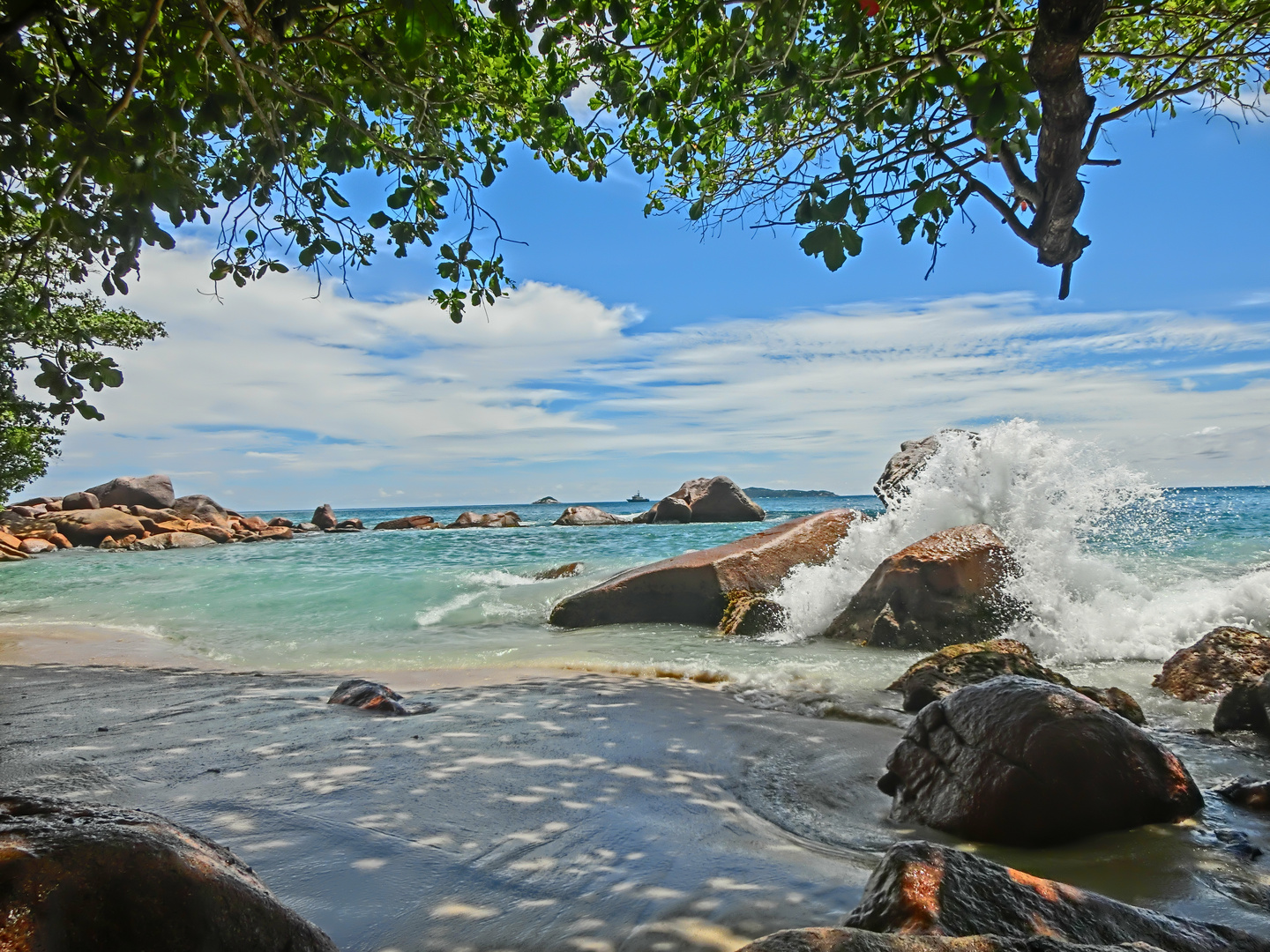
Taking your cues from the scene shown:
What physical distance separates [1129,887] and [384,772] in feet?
10.3

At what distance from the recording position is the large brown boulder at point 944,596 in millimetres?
7414

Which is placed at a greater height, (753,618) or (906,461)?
(906,461)

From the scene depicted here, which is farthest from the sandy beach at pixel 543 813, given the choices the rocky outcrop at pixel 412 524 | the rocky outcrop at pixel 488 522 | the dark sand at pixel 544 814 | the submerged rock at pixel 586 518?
the rocky outcrop at pixel 412 524

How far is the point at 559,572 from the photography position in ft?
47.9

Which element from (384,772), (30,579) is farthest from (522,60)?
(30,579)

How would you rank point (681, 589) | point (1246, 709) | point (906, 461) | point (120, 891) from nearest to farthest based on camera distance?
point (120, 891) → point (1246, 709) → point (681, 589) → point (906, 461)

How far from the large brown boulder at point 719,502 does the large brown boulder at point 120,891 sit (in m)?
36.2

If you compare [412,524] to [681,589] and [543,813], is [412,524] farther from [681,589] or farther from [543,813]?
[543,813]

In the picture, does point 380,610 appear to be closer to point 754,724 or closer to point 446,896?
point 754,724

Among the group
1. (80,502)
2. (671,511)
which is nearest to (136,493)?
(80,502)

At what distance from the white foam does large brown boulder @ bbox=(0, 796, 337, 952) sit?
7282mm

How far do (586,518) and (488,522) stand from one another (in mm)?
6169

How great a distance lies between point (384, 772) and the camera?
11.0ft

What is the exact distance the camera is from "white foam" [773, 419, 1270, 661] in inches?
282
